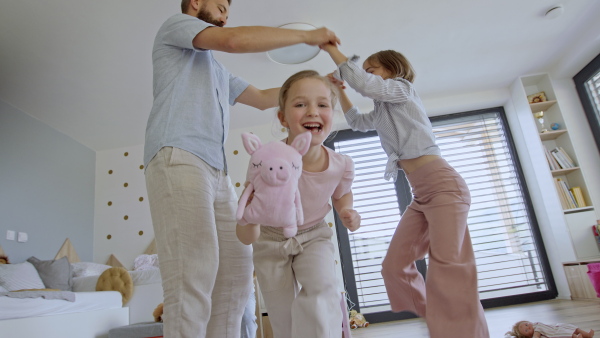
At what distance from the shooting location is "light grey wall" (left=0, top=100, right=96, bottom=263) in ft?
11.1

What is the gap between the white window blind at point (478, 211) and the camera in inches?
155

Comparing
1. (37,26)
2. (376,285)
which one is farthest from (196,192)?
(376,285)

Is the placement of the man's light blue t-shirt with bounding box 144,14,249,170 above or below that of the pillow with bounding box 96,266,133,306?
above

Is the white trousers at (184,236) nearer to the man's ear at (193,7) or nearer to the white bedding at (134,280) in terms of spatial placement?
the man's ear at (193,7)

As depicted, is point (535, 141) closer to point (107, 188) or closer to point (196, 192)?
point (196, 192)

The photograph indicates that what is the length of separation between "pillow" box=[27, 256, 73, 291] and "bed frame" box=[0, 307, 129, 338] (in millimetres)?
493

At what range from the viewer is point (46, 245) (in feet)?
12.3

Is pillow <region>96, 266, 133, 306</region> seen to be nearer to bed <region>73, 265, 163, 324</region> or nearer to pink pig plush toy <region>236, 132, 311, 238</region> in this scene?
bed <region>73, 265, 163, 324</region>

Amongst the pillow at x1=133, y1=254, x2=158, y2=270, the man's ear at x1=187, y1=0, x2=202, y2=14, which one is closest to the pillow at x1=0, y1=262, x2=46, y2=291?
the pillow at x1=133, y1=254, x2=158, y2=270

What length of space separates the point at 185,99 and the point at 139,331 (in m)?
2.08

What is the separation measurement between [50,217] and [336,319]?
3789mm

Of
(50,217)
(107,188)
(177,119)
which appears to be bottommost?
(177,119)

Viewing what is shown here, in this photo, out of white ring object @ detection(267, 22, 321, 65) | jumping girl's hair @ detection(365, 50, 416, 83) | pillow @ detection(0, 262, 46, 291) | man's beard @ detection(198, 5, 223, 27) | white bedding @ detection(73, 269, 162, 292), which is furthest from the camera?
white bedding @ detection(73, 269, 162, 292)

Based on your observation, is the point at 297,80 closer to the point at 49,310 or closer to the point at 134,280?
the point at 49,310
